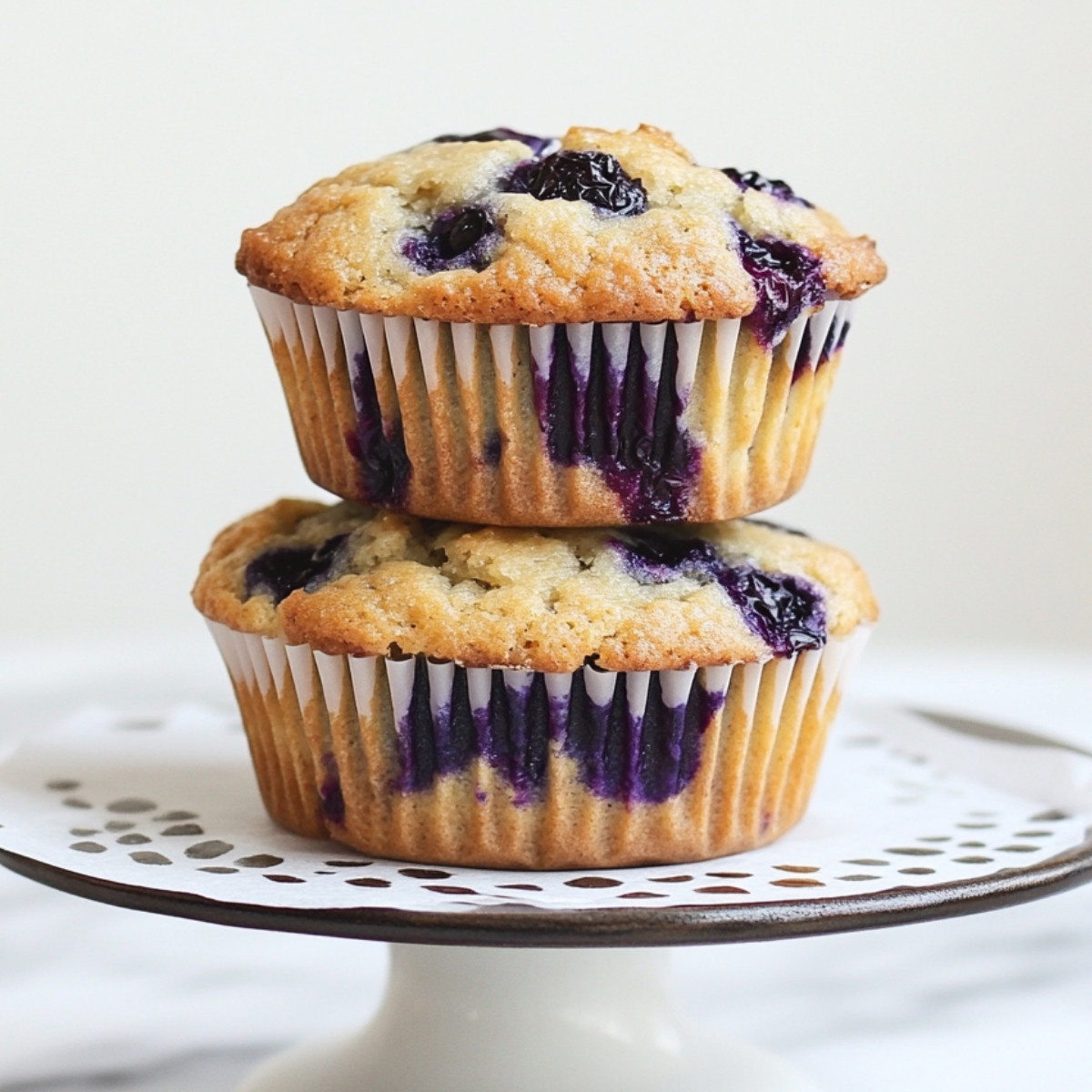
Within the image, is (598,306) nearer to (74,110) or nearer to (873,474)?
(74,110)

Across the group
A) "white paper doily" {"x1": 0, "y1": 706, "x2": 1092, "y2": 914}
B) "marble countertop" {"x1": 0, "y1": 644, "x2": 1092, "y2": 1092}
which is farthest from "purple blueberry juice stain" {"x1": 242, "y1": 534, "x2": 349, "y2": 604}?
"marble countertop" {"x1": 0, "y1": 644, "x2": 1092, "y2": 1092}

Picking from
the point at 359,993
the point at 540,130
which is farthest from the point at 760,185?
the point at 540,130

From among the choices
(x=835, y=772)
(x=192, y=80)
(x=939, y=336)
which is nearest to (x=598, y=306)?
(x=835, y=772)

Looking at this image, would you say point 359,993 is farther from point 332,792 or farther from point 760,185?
point 760,185

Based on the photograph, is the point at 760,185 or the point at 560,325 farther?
the point at 760,185

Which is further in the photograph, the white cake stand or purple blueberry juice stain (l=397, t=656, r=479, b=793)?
purple blueberry juice stain (l=397, t=656, r=479, b=793)

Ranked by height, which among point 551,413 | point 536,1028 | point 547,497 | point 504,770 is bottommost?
A: point 536,1028

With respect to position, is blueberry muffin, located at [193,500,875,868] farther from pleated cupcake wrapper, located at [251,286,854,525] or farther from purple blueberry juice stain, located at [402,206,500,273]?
purple blueberry juice stain, located at [402,206,500,273]
